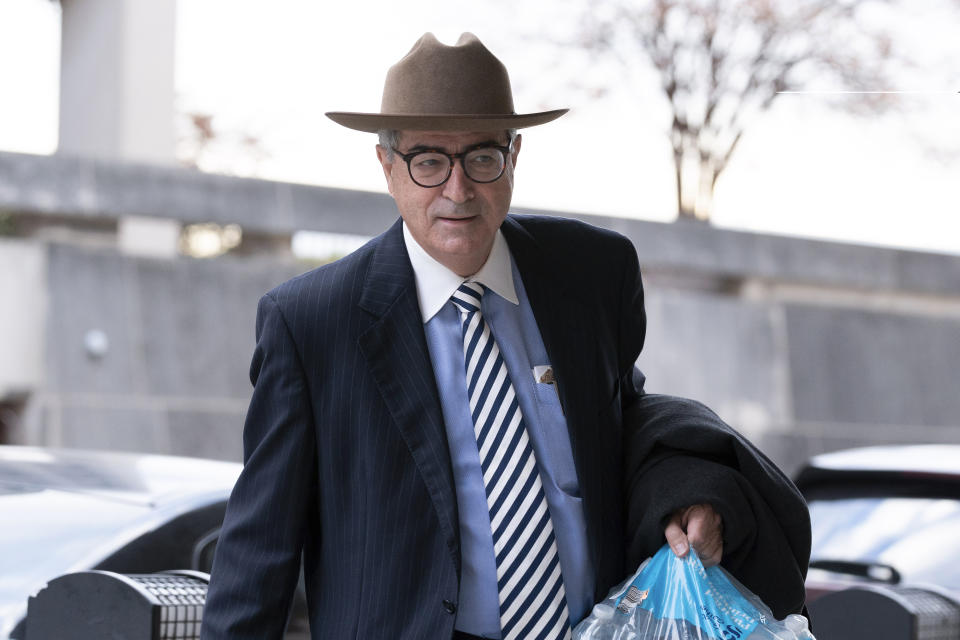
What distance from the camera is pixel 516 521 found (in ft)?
8.27

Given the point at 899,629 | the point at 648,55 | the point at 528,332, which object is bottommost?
the point at 899,629

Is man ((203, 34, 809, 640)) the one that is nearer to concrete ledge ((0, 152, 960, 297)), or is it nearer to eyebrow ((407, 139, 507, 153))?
eyebrow ((407, 139, 507, 153))

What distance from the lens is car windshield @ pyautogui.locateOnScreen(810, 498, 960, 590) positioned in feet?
15.6

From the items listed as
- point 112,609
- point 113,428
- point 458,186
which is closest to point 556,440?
point 458,186

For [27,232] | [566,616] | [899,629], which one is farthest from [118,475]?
[27,232]

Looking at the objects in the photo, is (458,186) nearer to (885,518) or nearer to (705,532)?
(705,532)

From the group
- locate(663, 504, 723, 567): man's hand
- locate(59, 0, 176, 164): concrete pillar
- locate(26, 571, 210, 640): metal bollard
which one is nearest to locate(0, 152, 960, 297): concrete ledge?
locate(59, 0, 176, 164): concrete pillar

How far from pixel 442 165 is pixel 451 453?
0.53 meters

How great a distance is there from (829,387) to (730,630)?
32.3 ft

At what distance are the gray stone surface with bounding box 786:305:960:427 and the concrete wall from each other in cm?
1

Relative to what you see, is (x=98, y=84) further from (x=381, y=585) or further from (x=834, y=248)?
(x=381, y=585)

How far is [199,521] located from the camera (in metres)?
3.76

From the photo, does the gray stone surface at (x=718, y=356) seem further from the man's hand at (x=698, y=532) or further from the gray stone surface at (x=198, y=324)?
the man's hand at (x=698, y=532)

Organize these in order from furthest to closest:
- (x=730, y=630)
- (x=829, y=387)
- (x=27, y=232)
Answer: (x=829, y=387), (x=27, y=232), (x=730, y=630)
